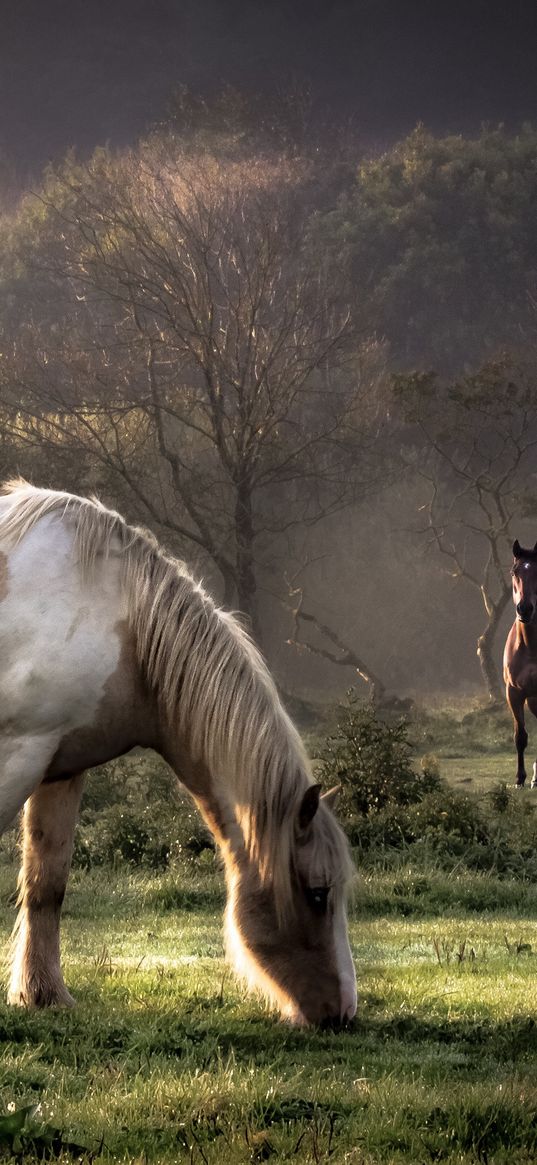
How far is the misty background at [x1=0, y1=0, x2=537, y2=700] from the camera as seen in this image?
26703 mm

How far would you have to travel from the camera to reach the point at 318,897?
5.32m

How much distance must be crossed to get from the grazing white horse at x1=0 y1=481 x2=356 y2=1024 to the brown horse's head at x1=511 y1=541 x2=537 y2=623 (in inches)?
449

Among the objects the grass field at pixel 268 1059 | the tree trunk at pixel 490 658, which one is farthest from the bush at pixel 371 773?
the tree trunk at pixel 490 658

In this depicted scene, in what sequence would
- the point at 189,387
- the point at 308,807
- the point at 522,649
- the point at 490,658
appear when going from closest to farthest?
1. the point at 308,807
2. the point at 522,649
3. the point at 490,658
4. the point at 189,387

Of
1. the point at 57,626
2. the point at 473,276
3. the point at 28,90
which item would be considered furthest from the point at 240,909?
the point at 28,90

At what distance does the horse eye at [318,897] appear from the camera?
5312 millimetres

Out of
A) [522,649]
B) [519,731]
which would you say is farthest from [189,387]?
[519,731]

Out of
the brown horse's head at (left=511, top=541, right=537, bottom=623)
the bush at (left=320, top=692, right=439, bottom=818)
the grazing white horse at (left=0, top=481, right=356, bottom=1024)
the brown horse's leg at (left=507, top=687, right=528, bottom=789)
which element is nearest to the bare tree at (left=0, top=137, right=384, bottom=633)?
the brown horse's head at (left=511, top=541, right=537, bottom=623)

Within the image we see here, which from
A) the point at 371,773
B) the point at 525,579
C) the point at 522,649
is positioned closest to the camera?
the point at 371,773

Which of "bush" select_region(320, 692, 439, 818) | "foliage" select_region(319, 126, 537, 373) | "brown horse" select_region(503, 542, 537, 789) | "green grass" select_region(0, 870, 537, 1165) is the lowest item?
"green grass" select_region(0, 870, 537, 1165)

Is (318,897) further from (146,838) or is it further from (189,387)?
(189,387)

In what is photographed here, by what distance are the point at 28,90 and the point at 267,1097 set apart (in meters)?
86.8

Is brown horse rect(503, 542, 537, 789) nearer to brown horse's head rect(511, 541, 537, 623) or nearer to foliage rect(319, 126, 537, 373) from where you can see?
brown horse's head rect(511, 541, 537, 623)

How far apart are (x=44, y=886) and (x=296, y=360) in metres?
21.4
